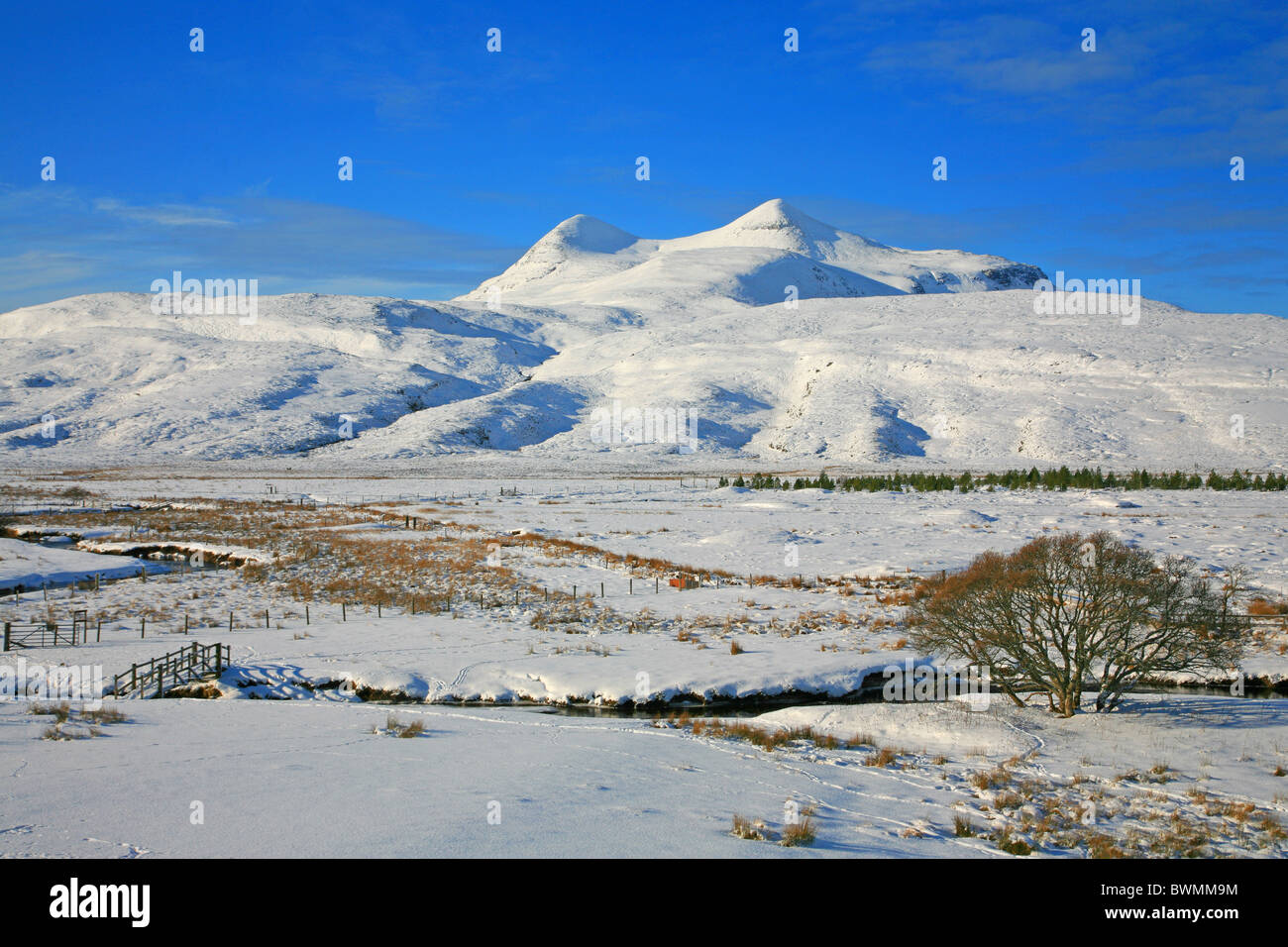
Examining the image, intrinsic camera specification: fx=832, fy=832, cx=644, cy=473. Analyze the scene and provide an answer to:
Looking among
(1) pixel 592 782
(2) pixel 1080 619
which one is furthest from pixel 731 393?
(1) pixel 592 782

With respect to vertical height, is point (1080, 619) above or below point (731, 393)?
below

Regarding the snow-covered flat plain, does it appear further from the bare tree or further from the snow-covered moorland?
the bare tree

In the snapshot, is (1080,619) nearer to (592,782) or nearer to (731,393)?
(592,782)

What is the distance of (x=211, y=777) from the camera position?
1095cm

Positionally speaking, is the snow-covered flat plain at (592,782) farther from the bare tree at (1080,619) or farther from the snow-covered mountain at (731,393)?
the snow-covered mountain at (731,393)

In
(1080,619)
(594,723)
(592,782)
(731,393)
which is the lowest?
(594,723)

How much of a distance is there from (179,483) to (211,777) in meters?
75.8

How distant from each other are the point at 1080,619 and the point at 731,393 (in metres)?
115

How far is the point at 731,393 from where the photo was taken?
431 ft

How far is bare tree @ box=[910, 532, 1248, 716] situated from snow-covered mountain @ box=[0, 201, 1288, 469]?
8472 centimetres

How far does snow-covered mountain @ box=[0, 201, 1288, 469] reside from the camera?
350 ft

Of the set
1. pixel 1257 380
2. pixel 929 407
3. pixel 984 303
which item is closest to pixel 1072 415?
pixel 929 407

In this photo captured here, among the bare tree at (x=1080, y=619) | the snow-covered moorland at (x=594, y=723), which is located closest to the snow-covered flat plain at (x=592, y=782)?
the snow-covered moorland at (x=594, y=723)
